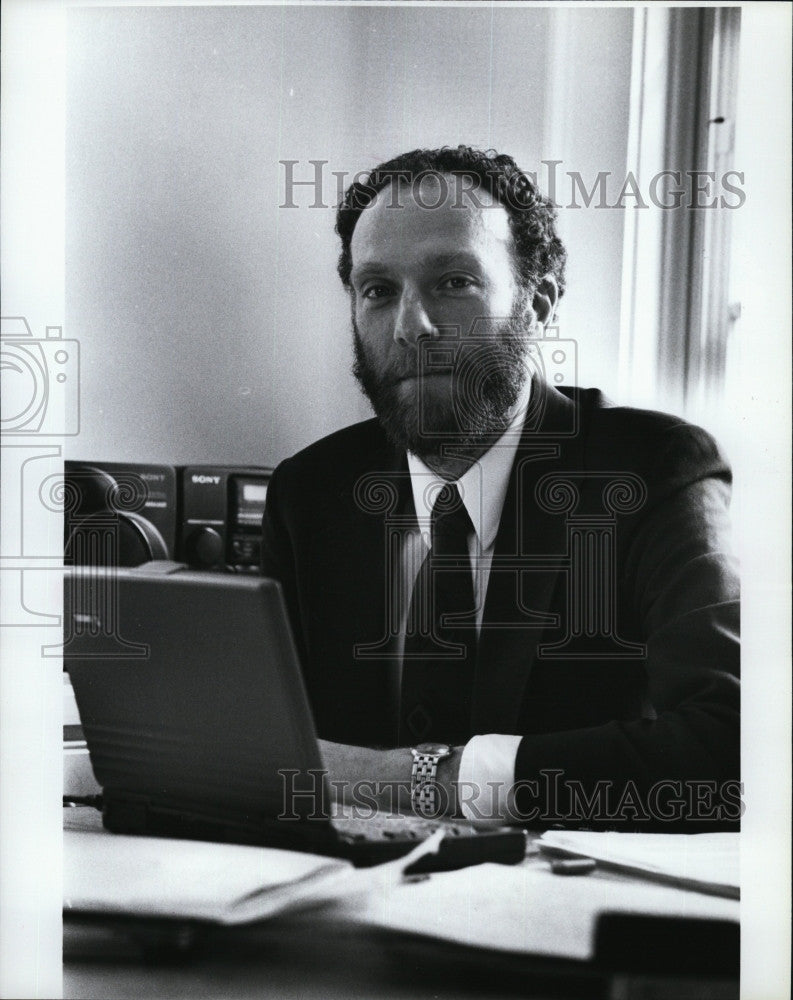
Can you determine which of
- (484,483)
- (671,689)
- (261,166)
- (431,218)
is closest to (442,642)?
(484,483)

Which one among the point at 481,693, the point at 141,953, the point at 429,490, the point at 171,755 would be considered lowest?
the point at 141,953

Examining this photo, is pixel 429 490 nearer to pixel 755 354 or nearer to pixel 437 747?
pixel 437 747

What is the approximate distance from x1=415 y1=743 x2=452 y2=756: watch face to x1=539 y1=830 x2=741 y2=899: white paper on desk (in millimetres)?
231

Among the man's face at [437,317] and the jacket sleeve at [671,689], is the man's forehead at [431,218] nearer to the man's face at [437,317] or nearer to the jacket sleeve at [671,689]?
the man's face at [437,317]

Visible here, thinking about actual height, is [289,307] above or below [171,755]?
above

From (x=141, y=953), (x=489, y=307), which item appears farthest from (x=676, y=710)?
(x=141, y=953)

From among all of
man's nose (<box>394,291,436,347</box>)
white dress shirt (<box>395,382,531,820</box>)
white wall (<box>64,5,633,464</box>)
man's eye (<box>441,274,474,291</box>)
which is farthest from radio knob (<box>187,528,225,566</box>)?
man's eye (<box>441,274,474,291</box>)

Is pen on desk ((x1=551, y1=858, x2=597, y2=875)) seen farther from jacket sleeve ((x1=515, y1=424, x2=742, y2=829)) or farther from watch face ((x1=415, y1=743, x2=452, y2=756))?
watch face ((x1=415, y1=743, x2=452, y2=756))

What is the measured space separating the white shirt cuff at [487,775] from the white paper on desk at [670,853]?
11 cm

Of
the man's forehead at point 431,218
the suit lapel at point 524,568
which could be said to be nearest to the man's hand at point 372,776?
the suit lapel at point 524,568

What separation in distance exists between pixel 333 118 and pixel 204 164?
0.80 ft

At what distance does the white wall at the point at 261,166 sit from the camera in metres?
1.93

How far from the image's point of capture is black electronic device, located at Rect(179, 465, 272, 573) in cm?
194

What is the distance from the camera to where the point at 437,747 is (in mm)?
1928
